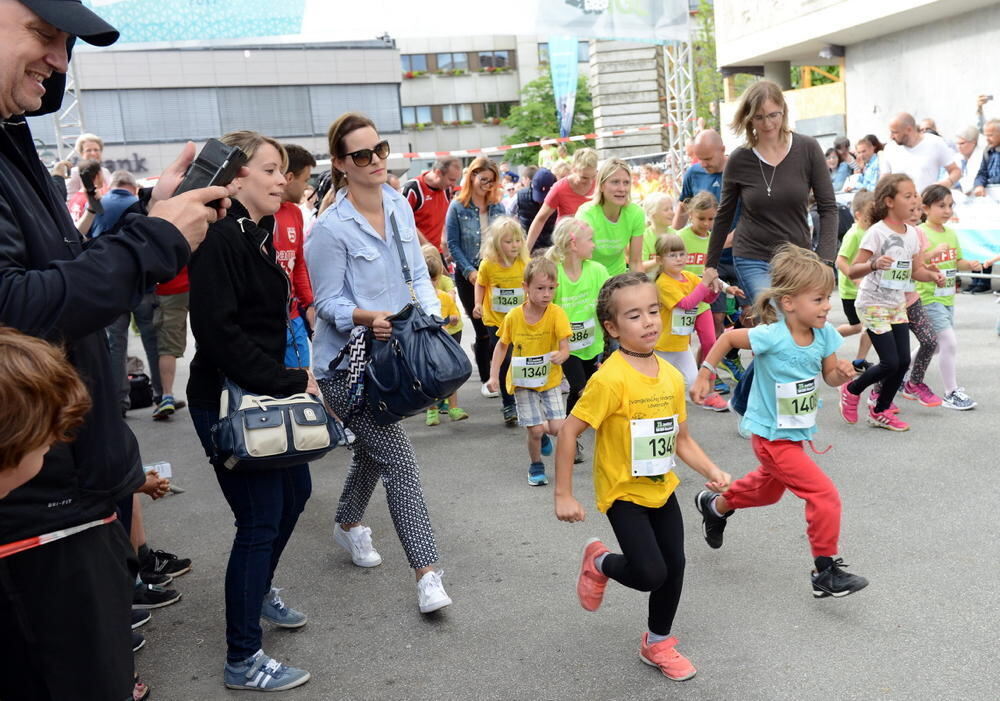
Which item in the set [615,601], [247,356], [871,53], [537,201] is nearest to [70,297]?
[247,356]

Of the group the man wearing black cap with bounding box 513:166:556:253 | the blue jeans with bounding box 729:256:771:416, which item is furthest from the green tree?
the blue jeans with bounding box 729:256:771:416

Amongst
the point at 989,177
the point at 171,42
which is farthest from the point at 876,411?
the point at 989,177

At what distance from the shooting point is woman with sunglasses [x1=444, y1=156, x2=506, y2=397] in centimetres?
816

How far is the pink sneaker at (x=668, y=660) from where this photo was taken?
3.46m

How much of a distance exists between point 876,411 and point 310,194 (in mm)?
8691

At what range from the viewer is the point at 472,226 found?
8289mm

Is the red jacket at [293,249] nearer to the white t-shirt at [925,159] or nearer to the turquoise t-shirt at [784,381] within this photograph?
the turquoise t-shirt at [784,381]

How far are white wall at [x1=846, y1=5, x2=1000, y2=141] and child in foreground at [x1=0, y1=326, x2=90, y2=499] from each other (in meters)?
19.0

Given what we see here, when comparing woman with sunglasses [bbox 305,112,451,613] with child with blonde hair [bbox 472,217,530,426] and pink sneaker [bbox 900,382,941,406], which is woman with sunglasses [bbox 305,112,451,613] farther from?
pink sneaker [bbox 900,382,941,406]

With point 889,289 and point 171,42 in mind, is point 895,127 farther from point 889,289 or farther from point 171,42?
point 171,42

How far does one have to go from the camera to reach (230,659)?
143 inches

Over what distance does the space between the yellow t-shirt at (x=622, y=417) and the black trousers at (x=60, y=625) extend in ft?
6.17

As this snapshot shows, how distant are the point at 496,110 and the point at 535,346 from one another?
63444 mm

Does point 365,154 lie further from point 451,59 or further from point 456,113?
point 451,59
